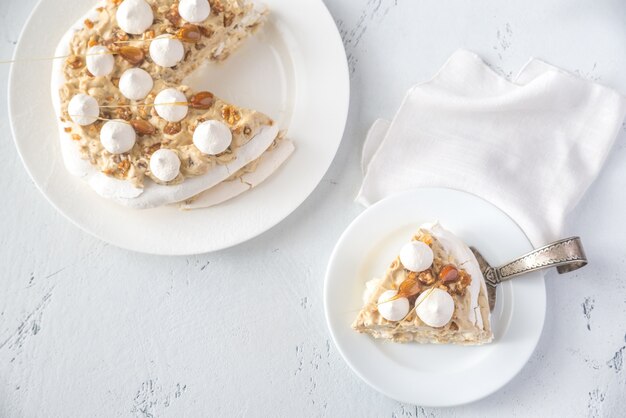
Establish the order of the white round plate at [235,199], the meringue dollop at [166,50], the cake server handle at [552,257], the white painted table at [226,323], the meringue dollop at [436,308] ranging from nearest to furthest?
the meringue dollop at [436,308] < the cake server handle at [552,257] < the meringue dollop at [166,50] < the white round plate at [235,199] < the white painted table at [226,323]

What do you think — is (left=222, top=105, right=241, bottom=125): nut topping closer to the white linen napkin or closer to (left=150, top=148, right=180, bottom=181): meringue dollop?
(left=150, top=148, right=180, bottom=181): meringue dollop

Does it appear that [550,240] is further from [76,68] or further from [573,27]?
[76,68]

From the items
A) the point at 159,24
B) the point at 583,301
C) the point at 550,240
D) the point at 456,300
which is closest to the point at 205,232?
the point at 159,24


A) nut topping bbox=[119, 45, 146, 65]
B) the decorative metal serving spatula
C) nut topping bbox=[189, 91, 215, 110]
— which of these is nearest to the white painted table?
the decorative metal serving spatula

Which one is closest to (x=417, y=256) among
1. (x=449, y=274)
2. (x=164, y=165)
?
(x=449, y=274)

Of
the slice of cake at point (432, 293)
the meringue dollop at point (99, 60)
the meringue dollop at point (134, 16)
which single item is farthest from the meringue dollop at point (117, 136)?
the slice of cake at point (432, 293)

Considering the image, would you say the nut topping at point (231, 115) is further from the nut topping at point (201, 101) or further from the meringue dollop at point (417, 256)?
the meringue dollop at point (417, 256)
